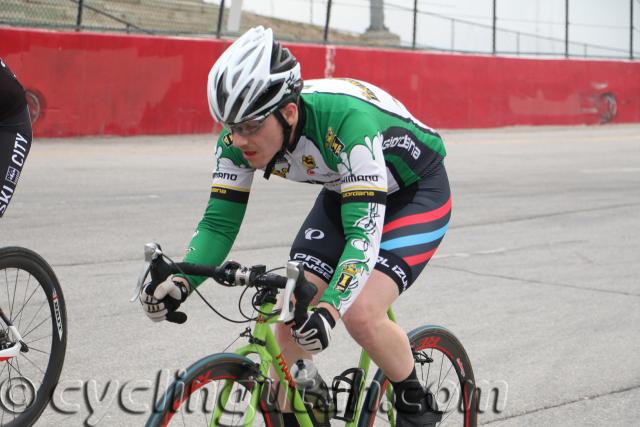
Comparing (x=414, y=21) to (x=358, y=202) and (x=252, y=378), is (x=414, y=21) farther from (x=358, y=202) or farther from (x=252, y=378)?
(x=252, y=378)

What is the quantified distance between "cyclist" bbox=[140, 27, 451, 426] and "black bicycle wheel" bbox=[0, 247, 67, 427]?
1.31 meters

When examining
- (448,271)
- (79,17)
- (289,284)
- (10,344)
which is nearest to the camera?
(289,284)

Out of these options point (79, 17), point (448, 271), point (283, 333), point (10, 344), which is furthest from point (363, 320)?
point (79, 17)

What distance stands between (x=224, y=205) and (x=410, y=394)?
97 centimetres

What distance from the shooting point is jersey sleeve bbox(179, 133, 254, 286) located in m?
3.78

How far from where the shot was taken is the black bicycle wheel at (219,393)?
2.91 m

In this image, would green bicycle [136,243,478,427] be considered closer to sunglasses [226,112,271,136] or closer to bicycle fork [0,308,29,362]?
sunglasses [226,112,271,136]

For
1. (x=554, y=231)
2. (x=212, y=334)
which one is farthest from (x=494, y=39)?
(x=212, y=334)

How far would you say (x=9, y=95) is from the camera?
4.84 metres

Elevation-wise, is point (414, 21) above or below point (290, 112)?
above

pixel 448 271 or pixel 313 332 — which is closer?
pixel 313 332

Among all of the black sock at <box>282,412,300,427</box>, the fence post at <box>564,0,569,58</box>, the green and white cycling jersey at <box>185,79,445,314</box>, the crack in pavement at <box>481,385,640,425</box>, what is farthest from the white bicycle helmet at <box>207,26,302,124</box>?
the fence post at <box>564,0,569,58</box>

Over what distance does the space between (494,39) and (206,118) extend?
33.7 feet

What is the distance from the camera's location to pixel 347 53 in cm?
2178
